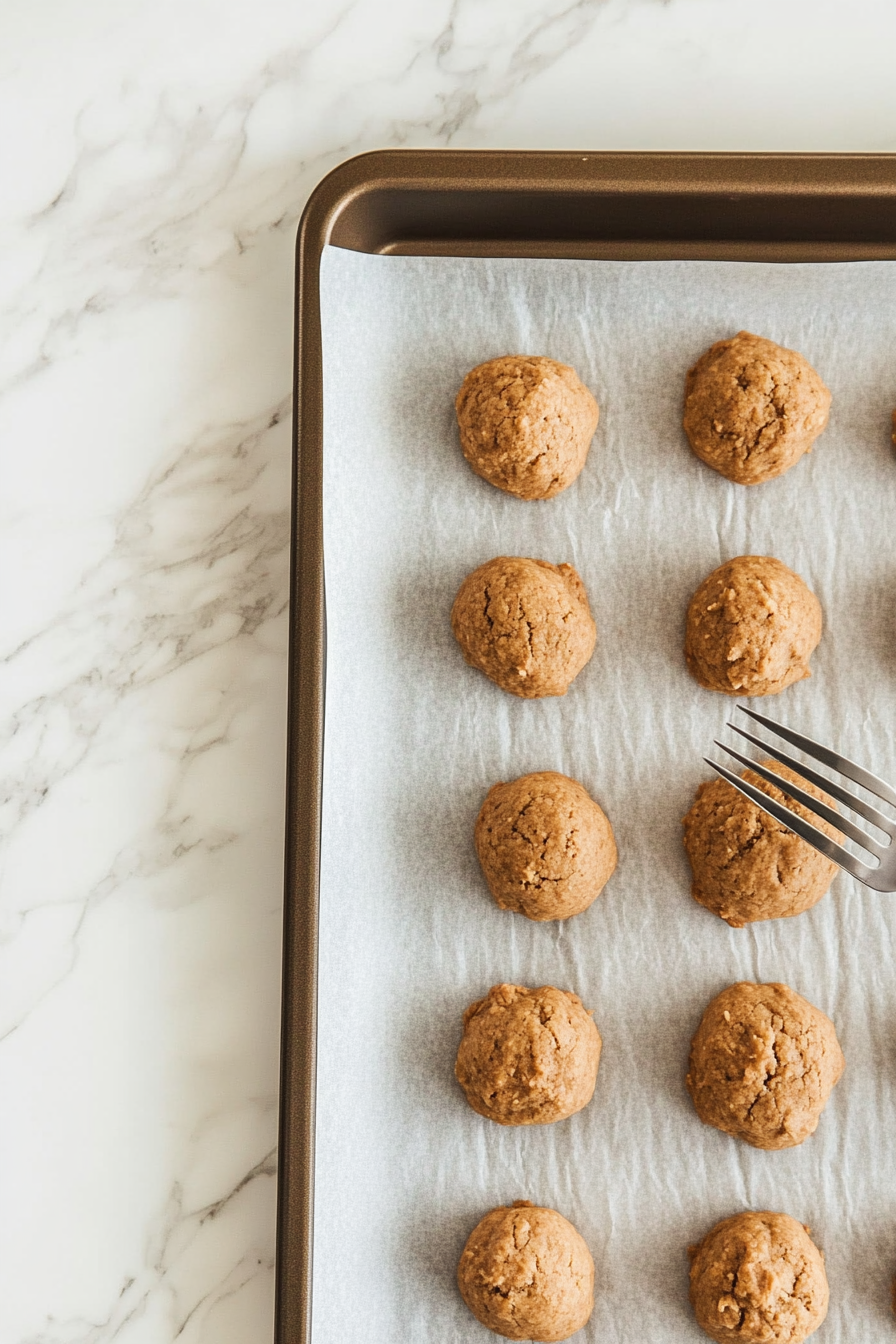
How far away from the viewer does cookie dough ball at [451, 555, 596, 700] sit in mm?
1462

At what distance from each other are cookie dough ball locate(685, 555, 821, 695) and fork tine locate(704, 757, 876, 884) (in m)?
0.18

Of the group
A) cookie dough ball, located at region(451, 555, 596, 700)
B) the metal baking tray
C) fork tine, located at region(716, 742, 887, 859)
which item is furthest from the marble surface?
fork tine, located at region(716, 742, 887, 859)

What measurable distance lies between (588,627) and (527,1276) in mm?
873

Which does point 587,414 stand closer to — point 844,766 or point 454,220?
point 454,220

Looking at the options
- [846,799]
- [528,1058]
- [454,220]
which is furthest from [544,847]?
[454,220]

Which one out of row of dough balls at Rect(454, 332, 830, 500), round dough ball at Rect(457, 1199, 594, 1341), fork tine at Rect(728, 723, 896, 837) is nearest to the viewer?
fork tine at Rect(728, 723, 896, 837)

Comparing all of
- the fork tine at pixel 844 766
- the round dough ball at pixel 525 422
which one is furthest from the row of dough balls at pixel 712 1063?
the round dough ball at pixel 525 422

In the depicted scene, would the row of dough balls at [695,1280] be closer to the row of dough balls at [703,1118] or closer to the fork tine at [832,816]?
the row of dough balls at [703,1118]

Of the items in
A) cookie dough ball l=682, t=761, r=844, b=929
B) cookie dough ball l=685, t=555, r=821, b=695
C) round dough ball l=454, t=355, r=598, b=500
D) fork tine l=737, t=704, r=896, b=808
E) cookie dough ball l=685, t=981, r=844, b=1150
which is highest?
round dough ball l=454, t=355, r=598, b=500

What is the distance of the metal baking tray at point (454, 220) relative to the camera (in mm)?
1437

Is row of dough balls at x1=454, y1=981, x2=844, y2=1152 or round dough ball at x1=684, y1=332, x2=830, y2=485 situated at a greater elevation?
round dough ball at x1=684, y1=332, x2=830, y2=485

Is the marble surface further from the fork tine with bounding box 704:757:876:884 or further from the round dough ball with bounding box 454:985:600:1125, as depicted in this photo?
the fork tine with bounding box 704:757:876:884

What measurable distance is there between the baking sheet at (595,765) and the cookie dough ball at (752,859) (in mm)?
46

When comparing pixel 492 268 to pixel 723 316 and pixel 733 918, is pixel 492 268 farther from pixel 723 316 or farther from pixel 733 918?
pixel 733 918
